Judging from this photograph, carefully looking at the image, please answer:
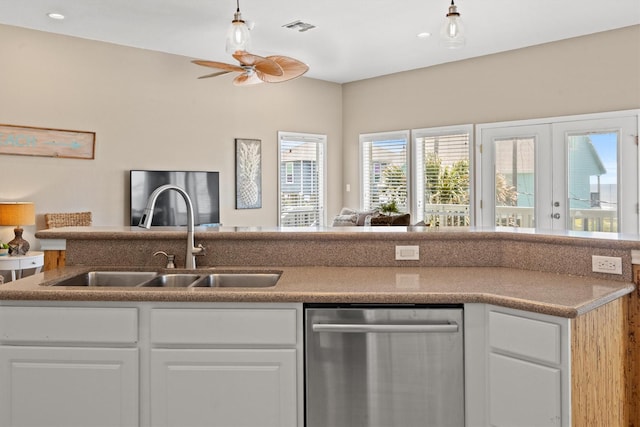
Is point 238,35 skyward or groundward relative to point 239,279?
skyward

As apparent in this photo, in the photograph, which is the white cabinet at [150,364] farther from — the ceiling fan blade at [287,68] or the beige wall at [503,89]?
the beige wall at [503,89]

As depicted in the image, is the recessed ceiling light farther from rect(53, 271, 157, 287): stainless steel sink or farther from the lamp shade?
rect(53, 271, 157, 287): stainless steel sink

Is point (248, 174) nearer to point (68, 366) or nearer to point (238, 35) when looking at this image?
point (238, 35)

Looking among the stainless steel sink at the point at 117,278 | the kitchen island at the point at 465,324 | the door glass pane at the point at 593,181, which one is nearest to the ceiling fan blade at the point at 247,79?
the stainless steel sink at the point at 117,278

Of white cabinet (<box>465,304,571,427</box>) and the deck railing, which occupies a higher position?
the deck railing

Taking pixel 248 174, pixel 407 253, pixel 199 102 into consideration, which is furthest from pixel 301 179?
pixel 407 253

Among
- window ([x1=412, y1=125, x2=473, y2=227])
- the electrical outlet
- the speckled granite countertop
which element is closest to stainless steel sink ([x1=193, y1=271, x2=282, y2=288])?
the speckled granite countertop

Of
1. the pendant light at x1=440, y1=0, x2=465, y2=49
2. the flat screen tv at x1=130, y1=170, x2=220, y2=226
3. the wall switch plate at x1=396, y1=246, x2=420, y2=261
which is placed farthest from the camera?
the flat screen tv at x1=130, y1=170, x2=220, y2=226

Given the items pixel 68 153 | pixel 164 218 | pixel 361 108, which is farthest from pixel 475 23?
pixel 68 153

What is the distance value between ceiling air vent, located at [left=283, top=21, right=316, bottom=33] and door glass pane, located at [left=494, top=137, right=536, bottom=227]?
2732 millimetres

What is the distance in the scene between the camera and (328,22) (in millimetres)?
5176

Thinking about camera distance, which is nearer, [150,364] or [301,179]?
[150,364]

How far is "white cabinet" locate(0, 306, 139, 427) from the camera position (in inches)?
79.3

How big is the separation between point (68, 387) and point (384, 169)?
6.15m
